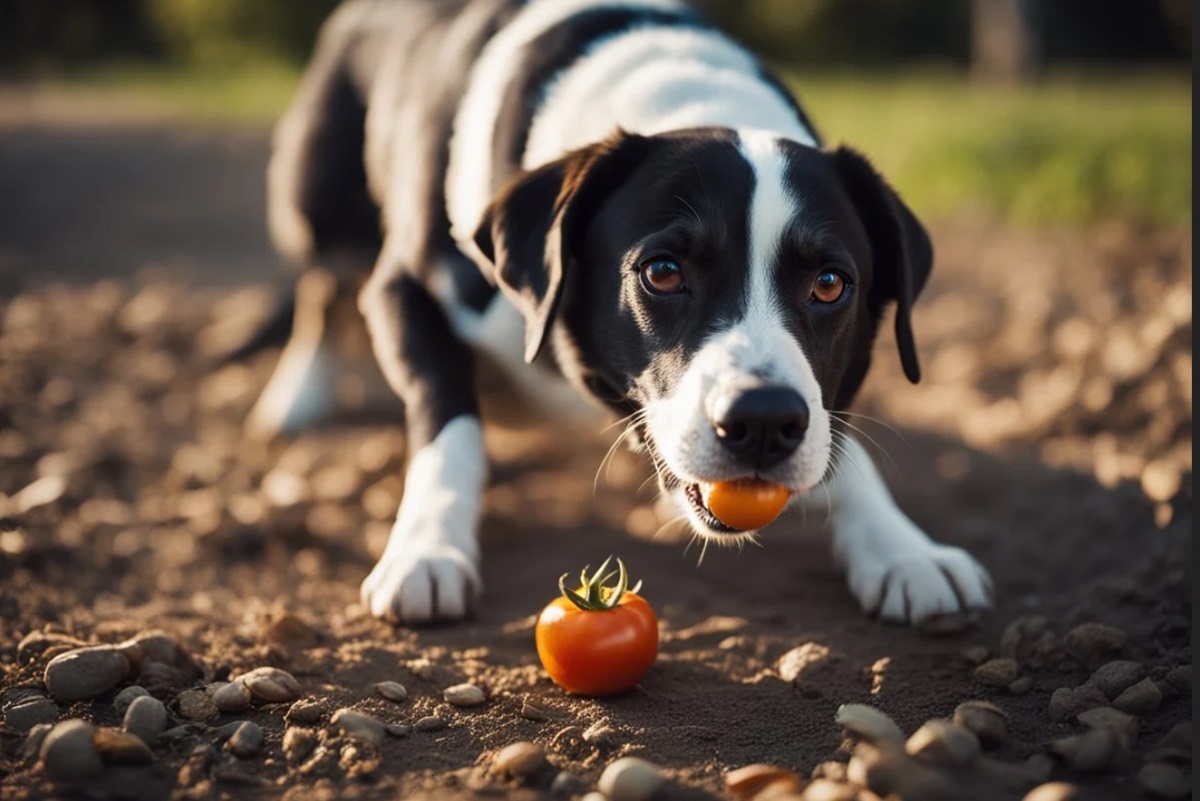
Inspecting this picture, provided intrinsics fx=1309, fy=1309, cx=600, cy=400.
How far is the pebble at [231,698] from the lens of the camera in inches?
102

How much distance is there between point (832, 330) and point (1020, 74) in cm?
1384

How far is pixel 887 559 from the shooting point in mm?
3342

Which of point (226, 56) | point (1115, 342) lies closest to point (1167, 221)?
point (1115, 342)

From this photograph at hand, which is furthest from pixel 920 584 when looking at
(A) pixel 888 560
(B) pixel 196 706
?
(B) pixel 196 706

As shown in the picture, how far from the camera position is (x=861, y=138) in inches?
380

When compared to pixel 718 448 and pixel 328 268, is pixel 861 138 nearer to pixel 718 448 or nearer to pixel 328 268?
pixel 328 268

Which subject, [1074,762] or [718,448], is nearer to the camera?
[1074,762]

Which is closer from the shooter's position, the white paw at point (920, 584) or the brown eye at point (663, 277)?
the brown eye at point (663, 277)

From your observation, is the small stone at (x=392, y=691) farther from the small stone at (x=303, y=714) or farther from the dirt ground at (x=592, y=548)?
the small stone at (x=303, y=714)

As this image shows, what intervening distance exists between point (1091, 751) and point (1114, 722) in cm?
15

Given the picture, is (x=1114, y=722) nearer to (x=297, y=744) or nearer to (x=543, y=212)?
(x=297, y=744)

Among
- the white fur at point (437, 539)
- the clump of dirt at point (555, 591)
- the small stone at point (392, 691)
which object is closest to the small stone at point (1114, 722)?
the clump of dirt at point (555, 591)

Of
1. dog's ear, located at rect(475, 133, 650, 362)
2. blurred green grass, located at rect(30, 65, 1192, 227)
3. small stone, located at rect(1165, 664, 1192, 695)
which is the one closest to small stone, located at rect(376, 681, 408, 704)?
dog's ear, located at rect(475, 133, 650, 362)

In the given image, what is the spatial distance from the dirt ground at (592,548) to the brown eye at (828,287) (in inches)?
22.7
